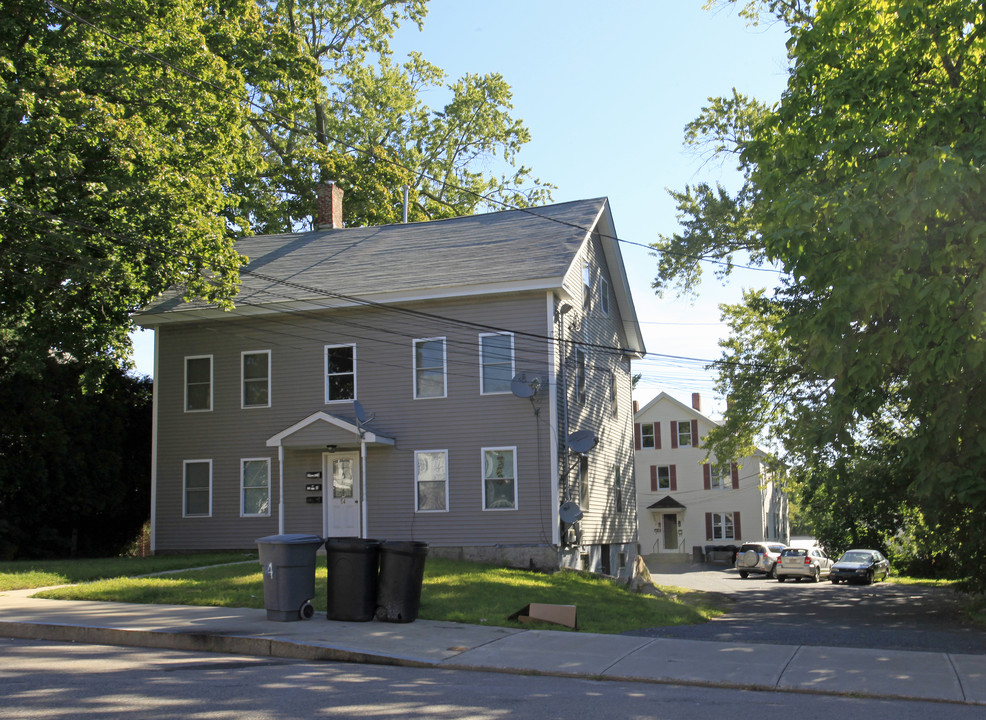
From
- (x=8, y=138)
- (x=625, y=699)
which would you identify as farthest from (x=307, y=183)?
(x=625, y=699)

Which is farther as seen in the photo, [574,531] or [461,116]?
[461,116]

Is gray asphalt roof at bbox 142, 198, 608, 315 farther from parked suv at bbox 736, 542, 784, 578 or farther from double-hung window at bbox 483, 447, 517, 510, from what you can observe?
parked suv at bbox 736, 542, 784, 578

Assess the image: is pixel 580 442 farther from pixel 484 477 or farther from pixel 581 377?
pixel 581 377

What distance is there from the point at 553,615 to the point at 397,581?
A: 7.06 ft

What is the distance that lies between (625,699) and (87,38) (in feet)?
59.5

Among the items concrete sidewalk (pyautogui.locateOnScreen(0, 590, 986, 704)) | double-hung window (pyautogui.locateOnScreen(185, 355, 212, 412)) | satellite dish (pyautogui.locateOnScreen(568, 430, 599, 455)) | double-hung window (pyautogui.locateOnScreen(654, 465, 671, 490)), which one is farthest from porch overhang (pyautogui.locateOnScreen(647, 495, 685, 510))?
concrete sidewalk (pyautogui.locateOnScreen(0, 590, 986, 704))

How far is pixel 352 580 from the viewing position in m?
11.8

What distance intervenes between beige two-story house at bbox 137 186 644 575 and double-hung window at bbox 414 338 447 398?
4 cm

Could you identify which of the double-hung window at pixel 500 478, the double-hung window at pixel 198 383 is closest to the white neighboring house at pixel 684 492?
the double-hung window at pixel 500 478

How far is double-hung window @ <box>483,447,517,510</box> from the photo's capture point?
65.2 feet

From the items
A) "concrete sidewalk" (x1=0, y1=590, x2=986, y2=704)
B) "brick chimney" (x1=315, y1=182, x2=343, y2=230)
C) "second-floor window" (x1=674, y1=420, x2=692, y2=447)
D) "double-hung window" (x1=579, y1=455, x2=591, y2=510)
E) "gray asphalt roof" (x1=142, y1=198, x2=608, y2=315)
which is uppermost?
"brick chimney" (x1=315, y1=182, x2=343, y2=230)

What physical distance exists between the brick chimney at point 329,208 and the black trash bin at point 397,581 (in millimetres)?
16605

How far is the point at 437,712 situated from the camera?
7215 mm

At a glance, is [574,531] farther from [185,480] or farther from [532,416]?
[185,480]
